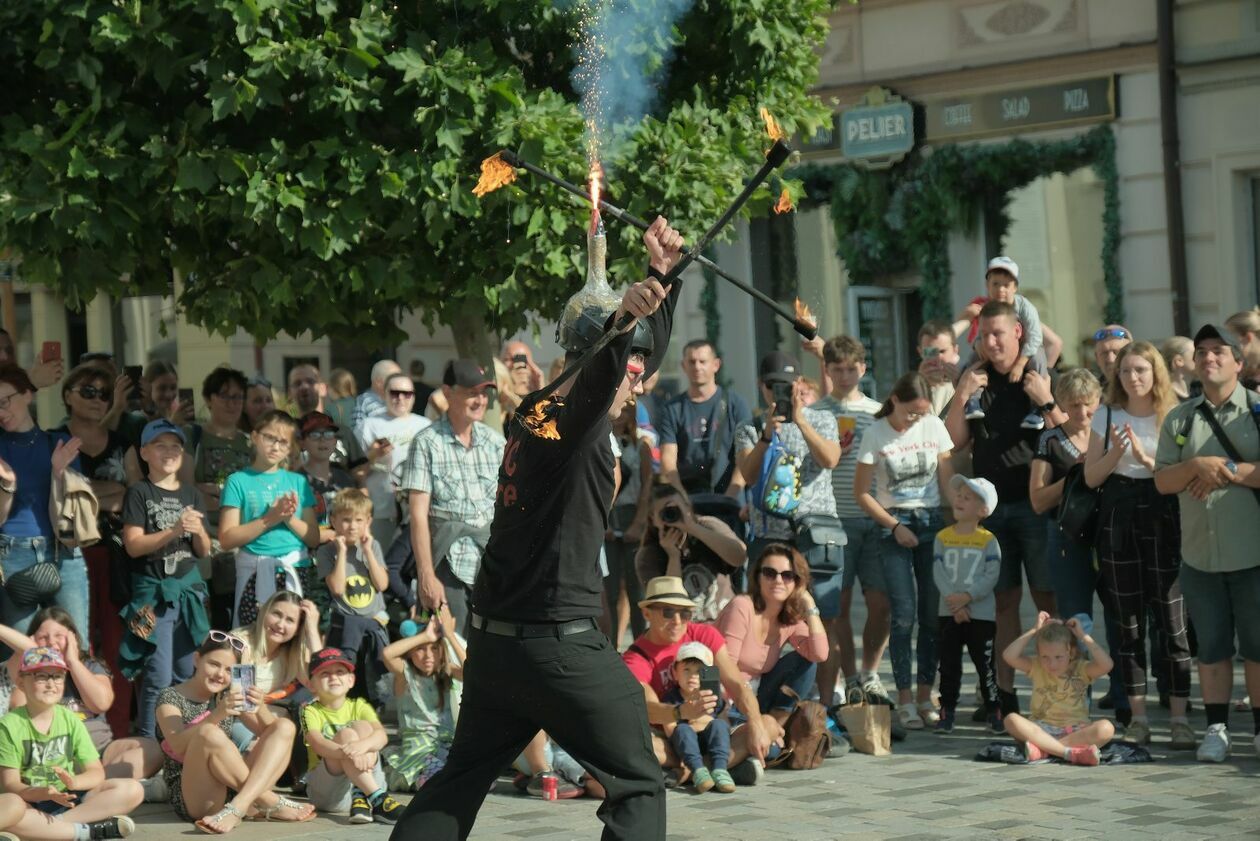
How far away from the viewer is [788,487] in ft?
31.1

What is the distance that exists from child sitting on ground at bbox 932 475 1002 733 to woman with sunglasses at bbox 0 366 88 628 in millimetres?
3992

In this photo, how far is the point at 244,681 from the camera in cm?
795

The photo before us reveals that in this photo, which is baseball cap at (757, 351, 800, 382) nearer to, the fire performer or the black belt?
the fire performer

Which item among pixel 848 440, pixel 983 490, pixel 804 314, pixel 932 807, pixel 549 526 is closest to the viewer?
pixel 549 526

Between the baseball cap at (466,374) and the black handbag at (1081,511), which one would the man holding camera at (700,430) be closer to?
the baseball cap at (466,374)

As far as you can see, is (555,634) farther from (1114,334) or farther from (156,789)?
(1114,334)

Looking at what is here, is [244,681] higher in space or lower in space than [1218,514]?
lower

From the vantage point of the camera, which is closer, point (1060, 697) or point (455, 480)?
point (1060, 697)

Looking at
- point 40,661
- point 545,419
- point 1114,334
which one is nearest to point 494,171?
point 545,419

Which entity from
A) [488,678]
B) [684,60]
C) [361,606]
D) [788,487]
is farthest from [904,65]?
[488,678]

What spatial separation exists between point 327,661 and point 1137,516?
3.70 metres

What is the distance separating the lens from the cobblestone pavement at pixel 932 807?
706 cm

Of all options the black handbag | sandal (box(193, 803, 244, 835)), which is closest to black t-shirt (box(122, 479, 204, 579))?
sandal (box(193, 803, 244, 835))

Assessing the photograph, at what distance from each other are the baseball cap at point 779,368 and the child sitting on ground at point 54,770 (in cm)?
361
